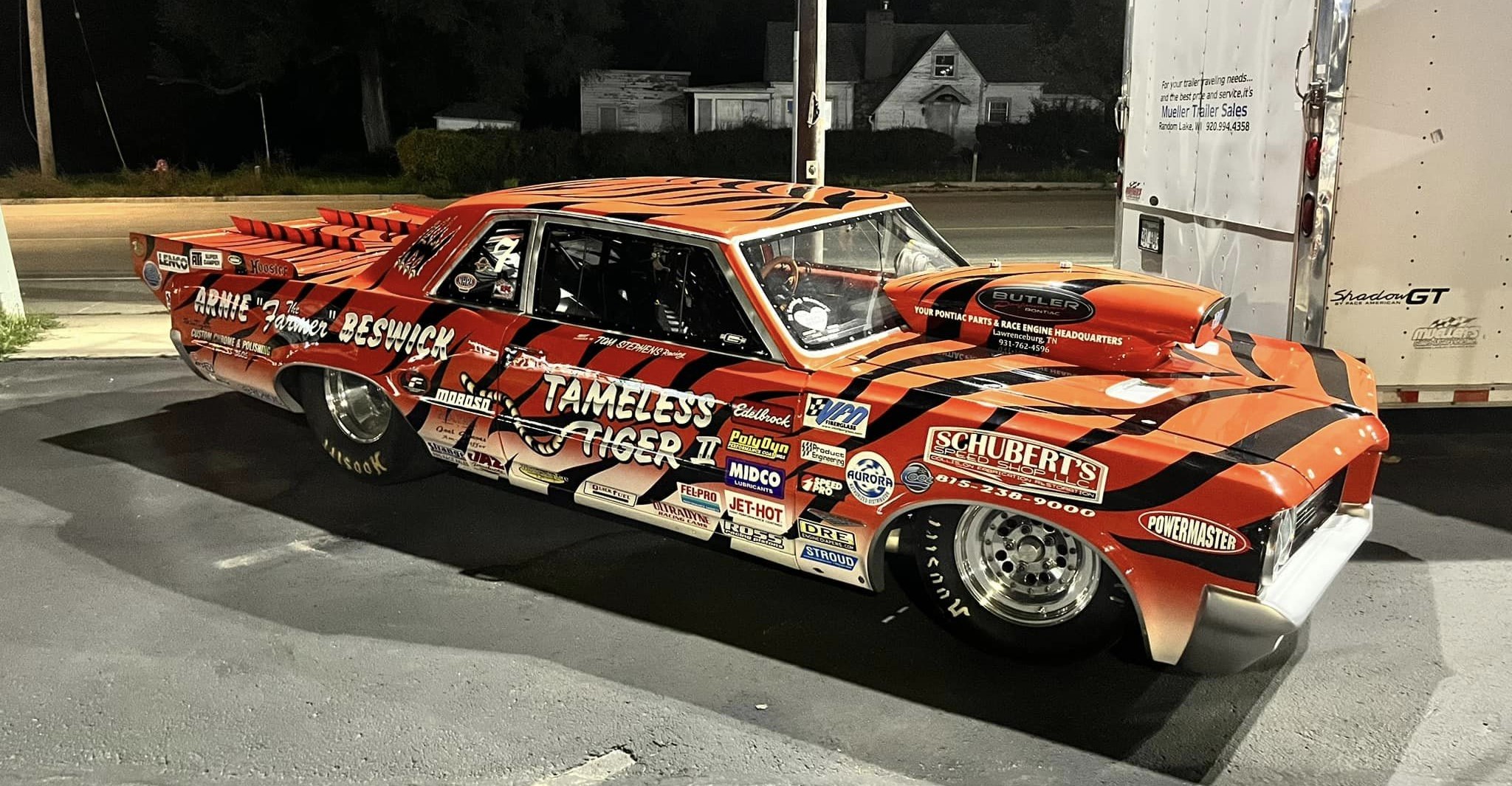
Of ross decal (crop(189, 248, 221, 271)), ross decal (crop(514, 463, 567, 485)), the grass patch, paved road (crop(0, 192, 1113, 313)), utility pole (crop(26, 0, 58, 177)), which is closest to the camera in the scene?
ross decal (crop(514, 463, 567, 485))

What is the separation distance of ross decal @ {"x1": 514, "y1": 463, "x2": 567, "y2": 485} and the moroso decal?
179 centimetres

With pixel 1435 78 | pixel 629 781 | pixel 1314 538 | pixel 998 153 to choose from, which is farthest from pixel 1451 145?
pixel 998 153

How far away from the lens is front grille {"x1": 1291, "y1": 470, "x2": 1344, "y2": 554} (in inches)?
156

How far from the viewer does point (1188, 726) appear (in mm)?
3762

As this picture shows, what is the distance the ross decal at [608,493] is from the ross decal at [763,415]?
2.11 feet

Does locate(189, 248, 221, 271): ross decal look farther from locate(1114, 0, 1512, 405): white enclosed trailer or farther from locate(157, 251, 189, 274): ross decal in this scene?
locate(1114, 0, 1512, 405): white enclosed trailer

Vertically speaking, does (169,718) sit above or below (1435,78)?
below

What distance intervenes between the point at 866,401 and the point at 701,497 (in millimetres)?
787

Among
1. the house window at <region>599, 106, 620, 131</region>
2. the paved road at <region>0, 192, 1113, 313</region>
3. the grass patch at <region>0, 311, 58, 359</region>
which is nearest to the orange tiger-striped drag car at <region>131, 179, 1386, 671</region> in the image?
the grass patch at <region>0, 311, 58, 359</region>

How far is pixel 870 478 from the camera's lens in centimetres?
400

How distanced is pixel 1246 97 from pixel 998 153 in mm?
37635

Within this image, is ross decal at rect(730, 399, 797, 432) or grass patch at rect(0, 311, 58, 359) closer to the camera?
ross decal at rect(730, 399, 797, 432)

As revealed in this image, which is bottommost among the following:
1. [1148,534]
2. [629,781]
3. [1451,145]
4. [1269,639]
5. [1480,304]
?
[629,781]

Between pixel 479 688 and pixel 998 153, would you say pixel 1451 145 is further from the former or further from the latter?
pixel 998 153
